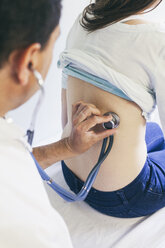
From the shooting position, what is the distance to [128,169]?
1119 millimetres

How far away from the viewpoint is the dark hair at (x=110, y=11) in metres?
0.99

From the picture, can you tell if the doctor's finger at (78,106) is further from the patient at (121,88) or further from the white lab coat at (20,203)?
the white lab coat at (20,203)

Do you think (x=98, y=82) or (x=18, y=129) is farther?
(x=98, y=82)

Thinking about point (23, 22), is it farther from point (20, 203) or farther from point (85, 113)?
point (85, 113)

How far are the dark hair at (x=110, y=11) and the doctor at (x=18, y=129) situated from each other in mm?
403

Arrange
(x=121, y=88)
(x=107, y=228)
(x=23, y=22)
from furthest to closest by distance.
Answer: (x=107, y=228) < (x=121, y=88) < (x=23, y=22)

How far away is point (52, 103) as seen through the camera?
196 centimetres

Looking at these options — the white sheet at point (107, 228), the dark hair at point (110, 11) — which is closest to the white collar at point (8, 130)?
the dark hair at point (110, 11)

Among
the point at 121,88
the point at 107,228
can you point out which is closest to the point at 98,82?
the point at 121,88

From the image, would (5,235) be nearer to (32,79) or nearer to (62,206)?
(32,79)

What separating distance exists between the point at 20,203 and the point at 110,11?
2.26 feet

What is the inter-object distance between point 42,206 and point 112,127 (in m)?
0.43

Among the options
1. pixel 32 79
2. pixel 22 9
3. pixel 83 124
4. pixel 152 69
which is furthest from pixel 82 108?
pixel 22 9

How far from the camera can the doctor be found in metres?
0.55
